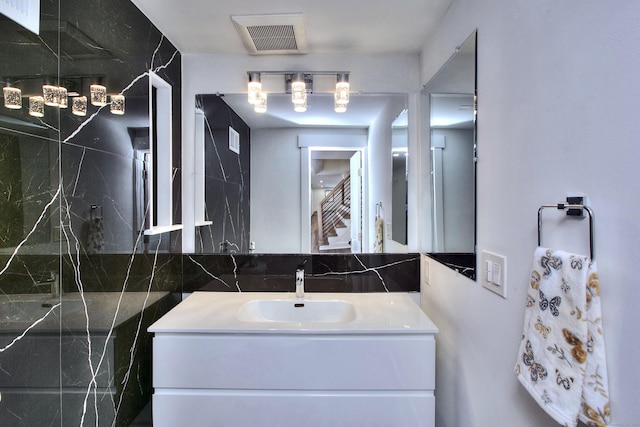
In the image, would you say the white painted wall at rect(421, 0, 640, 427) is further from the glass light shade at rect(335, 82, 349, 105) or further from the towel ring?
the glass light shade at rect(335, 82, 349, 105)

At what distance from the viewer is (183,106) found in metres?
1.84

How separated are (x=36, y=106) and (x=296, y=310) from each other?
4.35 ft

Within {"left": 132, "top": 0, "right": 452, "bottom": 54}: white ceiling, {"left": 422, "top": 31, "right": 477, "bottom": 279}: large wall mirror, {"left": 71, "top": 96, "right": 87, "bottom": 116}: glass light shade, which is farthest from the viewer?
{"left": 132, "top": 0, "right": 452, "bottom": 54}: white ceiling

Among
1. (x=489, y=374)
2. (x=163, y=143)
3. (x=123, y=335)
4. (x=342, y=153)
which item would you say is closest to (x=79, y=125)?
(x=163, y=143)

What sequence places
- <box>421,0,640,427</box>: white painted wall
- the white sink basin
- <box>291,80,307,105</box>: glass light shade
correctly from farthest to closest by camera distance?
<box>291,80,307,105</box>: glass light shade → the white sink basin → <box>421,0,640,427</box>: white painted wall

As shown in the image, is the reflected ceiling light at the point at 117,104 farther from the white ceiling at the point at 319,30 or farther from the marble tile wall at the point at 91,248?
the white ceiling at the point at 319,30

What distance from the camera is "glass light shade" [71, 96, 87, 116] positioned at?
1.03 m

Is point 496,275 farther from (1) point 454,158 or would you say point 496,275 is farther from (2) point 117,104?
(2) point 117,104

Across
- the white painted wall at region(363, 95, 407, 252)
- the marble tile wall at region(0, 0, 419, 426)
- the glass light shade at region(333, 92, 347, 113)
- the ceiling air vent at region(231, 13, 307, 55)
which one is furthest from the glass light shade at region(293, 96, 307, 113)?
the marble tile wall at region(0, 0, 419, 426)

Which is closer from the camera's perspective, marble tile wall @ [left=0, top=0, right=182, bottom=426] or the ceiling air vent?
marble tile wall @ [left=0, top=0, right=182, bottom=426]

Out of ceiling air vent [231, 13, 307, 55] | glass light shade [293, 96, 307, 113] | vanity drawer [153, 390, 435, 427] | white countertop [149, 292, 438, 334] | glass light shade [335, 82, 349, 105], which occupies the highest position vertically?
ceiling air vent [231, 13, 307, 55]

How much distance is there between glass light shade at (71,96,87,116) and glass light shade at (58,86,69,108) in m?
0.03

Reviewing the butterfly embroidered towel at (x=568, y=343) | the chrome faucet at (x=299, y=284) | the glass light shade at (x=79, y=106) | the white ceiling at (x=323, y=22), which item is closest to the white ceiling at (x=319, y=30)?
the white ceiling at (x=323, y=22)

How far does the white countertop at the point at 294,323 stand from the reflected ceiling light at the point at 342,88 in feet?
3.68
